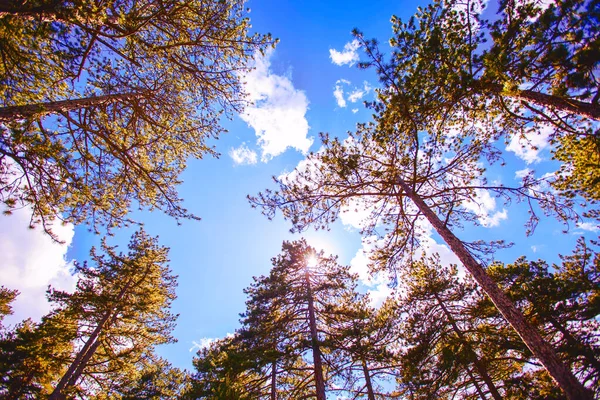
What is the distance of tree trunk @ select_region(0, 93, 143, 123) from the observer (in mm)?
4465

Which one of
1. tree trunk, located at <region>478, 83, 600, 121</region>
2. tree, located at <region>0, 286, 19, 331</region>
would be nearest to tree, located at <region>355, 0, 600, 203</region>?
tree trunk, located at <region>478, 83, 600, 121</region>

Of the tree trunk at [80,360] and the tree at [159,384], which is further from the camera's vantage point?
the tree at [159,384]

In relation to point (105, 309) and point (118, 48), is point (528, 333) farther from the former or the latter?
point (105, 309)

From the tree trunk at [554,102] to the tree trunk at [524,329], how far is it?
12.1ft

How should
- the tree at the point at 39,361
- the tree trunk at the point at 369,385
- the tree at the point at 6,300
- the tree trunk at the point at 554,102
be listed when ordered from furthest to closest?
1. the tree at the point at 6,300
2. the tree trunk at the point at 369,385
3. the tree at the point at 39,361
4. the tree trunk at the point at 554,102

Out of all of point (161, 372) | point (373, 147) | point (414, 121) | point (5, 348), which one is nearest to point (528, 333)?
point (414, 121)

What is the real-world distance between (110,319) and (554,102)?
1876 centimetres

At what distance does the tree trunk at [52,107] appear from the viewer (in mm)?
4465

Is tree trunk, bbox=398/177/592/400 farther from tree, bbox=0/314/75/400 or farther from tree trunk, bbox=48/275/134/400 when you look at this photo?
tree, bbox=0/314/75/400

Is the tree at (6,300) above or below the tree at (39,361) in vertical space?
above

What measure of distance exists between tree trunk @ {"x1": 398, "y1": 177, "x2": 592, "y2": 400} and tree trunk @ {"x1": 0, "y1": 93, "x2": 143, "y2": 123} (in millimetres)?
10021

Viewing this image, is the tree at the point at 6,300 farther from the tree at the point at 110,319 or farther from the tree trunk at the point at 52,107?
the tree trunk at the point at 52,107

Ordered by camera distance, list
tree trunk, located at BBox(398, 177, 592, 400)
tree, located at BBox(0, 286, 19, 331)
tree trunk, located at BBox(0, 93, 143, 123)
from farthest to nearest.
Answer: tree, located at BBox(0, 286, 19, 331) → tree trunk, located at BBox(0, 93, 143, 123) → tree trunk, located at BBox(398, 177, 592, 400)

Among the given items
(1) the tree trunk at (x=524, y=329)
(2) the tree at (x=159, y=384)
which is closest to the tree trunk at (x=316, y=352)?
(1) the tree trunk at (x=524, y=329)
